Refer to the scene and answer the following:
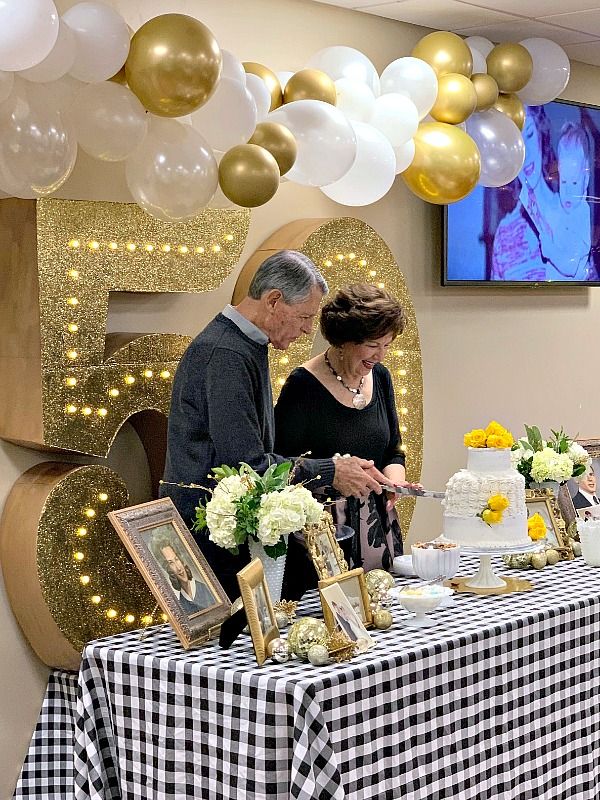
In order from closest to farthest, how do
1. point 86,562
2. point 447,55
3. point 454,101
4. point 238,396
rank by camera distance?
1. point 238,396
2. point 86,562
3. point 454,101
4. point 447,55

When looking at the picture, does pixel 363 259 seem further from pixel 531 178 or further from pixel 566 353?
pixel 566 353

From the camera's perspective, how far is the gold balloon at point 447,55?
3.61 m

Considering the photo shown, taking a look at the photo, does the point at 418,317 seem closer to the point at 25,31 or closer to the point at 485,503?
the point at 485,503

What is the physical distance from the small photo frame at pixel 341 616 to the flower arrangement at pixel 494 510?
0.47m

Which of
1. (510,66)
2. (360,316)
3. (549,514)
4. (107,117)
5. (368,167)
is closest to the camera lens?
(107,117)

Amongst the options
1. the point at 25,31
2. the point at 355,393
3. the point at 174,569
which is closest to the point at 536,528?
the point at 355,393

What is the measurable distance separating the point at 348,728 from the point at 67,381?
114cm

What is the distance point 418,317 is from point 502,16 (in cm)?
103

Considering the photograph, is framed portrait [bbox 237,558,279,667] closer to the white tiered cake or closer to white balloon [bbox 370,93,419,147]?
the white tiered cake

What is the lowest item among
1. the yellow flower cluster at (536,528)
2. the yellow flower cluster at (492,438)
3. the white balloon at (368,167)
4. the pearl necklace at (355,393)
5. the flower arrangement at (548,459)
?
the yellow flower cluster at (536,528)

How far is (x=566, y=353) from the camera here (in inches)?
191

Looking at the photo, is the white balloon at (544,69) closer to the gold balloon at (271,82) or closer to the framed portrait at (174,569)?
the gold balloon at (271,82)

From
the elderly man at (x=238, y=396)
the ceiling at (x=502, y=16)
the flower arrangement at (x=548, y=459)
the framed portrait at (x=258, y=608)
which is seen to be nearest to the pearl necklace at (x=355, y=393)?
the elderly man at (x=238, y=396)

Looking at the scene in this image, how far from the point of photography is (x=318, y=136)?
288cm
